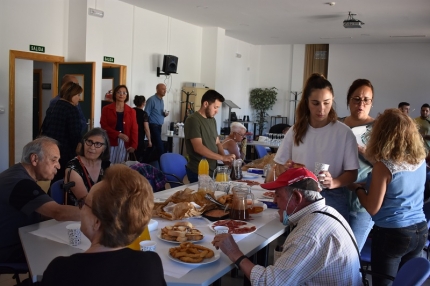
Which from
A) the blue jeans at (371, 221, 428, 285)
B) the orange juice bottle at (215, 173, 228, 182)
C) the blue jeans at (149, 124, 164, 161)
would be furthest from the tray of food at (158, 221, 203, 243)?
the blue jeans at (149, 124, 164, 161)

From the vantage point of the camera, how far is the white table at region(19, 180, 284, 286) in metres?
1.76

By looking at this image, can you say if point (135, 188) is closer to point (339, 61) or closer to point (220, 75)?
point (220, 75)

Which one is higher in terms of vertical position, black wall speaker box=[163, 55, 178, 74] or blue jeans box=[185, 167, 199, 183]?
black wall speaker box=[163, 55, 178, 74]

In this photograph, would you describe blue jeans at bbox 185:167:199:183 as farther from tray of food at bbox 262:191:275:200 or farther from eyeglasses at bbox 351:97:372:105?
eyeglasses at bbox 351:97:372:105

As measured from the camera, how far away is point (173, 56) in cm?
967

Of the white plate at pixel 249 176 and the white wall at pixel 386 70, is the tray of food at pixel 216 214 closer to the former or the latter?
the white plate at pixel 249 176

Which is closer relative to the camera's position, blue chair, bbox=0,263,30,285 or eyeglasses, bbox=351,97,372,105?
blue chair, bbox=0,263,30,285

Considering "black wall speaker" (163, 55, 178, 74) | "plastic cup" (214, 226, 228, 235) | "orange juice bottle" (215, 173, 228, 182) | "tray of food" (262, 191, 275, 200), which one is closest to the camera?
"plastic cup" (214, 226, 228, 235)

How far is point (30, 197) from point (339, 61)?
1221cm

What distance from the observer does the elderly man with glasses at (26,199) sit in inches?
92.2

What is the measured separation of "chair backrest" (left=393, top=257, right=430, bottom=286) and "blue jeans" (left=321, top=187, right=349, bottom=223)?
84 centimetres

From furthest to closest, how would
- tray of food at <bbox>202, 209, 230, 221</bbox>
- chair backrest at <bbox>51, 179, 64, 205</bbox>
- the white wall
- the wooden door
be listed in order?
the white wall
the wooden door
chair backrest at <bbox>51, 179, 64, 205</bbox>
tray of food at <bbox>202, 209, 230, 221</bbox>

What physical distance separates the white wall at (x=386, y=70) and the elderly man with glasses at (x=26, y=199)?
11539 mm

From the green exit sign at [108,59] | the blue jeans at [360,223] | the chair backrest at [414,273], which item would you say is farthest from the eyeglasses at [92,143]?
the green exit sign at [108,59]
